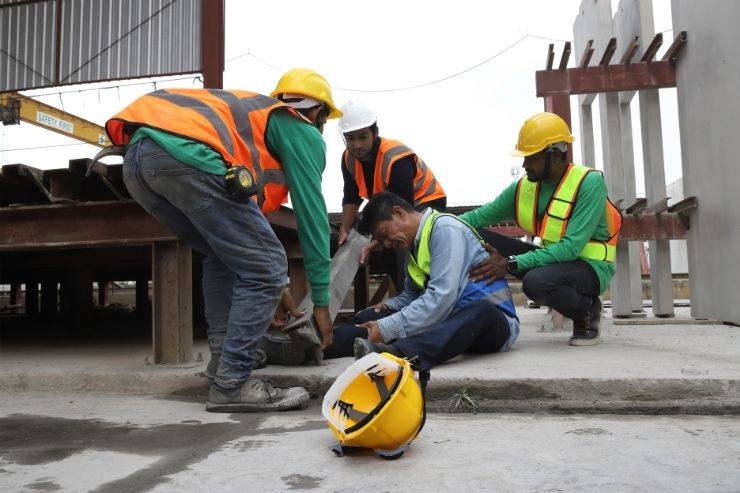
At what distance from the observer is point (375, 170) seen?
13.9 ft

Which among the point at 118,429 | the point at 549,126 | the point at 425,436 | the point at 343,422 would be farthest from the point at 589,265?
the point at 118,429

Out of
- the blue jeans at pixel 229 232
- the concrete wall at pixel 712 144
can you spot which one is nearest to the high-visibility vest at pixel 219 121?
the blue jeans at pixel 229 232

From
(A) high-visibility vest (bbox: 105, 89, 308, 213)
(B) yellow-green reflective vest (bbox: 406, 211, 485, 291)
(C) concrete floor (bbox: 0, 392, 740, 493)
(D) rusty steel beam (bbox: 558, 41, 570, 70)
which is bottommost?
(C) concrete floor (bbox: 0, 392, 740, 493)

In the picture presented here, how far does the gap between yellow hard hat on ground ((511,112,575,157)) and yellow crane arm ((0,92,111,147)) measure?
1704 centimetres

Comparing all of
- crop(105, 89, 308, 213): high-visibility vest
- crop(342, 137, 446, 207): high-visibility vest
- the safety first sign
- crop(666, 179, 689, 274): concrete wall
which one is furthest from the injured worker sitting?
the safety first sign

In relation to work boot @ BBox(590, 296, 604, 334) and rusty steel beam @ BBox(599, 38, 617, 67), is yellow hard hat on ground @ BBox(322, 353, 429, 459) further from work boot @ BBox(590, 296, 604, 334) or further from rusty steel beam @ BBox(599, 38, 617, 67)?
rusty steel beam @ BBox(599, 38, 617, 67)

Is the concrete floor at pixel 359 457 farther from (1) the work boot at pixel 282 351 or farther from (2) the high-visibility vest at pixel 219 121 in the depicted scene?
(2) the high-visibility vest at pixel 219 121

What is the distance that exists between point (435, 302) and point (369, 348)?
390 mm

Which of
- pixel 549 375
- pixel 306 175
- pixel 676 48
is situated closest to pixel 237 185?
pixel 306 175

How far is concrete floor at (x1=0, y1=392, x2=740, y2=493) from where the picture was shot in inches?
68.4

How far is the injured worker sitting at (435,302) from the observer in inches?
119

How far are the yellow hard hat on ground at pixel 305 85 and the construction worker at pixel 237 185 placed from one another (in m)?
0.25

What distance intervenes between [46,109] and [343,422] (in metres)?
21.9

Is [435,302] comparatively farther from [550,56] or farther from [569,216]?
[550,56]
